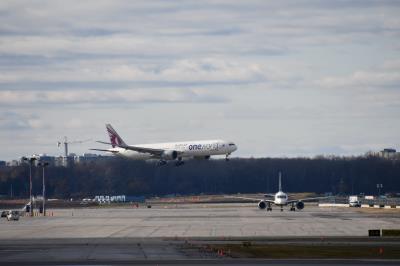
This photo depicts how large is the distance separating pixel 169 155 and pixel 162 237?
86.7m

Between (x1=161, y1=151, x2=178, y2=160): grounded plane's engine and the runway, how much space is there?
47739 millimetres

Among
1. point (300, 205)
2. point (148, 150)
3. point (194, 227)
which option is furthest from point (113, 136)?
point (194, 227)

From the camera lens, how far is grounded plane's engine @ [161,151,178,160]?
174m

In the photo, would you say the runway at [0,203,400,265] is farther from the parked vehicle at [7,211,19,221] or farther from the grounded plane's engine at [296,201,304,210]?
the grounded plane's engine at [296,201,304,210]

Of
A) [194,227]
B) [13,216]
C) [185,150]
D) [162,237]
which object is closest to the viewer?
[162,237]

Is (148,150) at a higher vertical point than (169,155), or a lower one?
higher

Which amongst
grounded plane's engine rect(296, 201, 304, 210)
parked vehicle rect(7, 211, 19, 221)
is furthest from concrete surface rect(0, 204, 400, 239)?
grounded plane's engine rect(296, 201, 304, 210)

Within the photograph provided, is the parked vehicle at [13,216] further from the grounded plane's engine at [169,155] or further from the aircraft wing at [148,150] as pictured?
the aircraft wing at [148,150]

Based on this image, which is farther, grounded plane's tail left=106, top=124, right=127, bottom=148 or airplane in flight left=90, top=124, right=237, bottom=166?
grounded plane's tail left=106, top=124, right=127, bottom=148

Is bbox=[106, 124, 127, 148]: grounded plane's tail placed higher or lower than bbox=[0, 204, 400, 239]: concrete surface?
higher

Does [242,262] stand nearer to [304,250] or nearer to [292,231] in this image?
[304,250]

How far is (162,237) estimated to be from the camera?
87.4 metres

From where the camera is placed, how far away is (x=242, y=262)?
62.1 m

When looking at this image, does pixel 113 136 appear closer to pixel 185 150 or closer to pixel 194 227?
pixel 185 150
